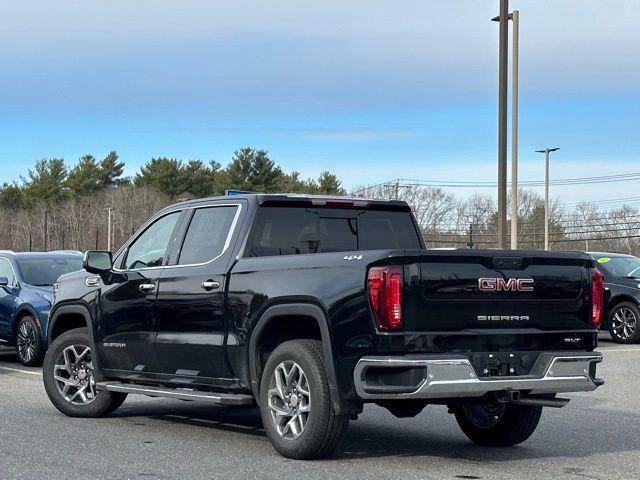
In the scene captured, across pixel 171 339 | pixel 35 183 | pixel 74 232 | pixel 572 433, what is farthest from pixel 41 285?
pixel 35 183

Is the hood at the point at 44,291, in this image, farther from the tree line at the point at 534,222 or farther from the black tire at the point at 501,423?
the tree line at the point at 534,222

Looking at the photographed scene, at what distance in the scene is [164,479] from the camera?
24.1 ft

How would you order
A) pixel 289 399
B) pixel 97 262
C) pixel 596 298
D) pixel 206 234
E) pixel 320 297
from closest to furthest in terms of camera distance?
1. pixel 320 297
2. pixel 289 399
3. pixel 596 298
4. pixel 206 234
5. pixel 97 262

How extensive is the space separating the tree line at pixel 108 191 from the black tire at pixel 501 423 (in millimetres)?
84545

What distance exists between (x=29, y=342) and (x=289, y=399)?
897cm

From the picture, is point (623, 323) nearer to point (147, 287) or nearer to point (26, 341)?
point (26, 341)

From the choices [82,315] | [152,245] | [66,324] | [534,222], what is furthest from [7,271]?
[534,222]

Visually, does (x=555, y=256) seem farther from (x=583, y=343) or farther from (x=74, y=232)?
(x=74, y=232)

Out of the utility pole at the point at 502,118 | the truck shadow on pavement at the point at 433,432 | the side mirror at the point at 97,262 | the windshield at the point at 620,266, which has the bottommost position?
the truck shadow on pavement at the point at 433,432

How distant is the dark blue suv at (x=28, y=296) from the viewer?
53.0ft

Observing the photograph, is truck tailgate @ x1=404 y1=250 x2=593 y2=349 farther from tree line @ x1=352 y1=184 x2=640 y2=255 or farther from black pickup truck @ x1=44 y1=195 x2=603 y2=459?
tree line @ x1=352 y1=184 x2=640 y2=255

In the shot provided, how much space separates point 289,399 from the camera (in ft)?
26.9

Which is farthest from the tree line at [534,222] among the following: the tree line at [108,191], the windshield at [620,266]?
the windshield at [620,266]

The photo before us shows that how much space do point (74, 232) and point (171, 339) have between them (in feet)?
344
